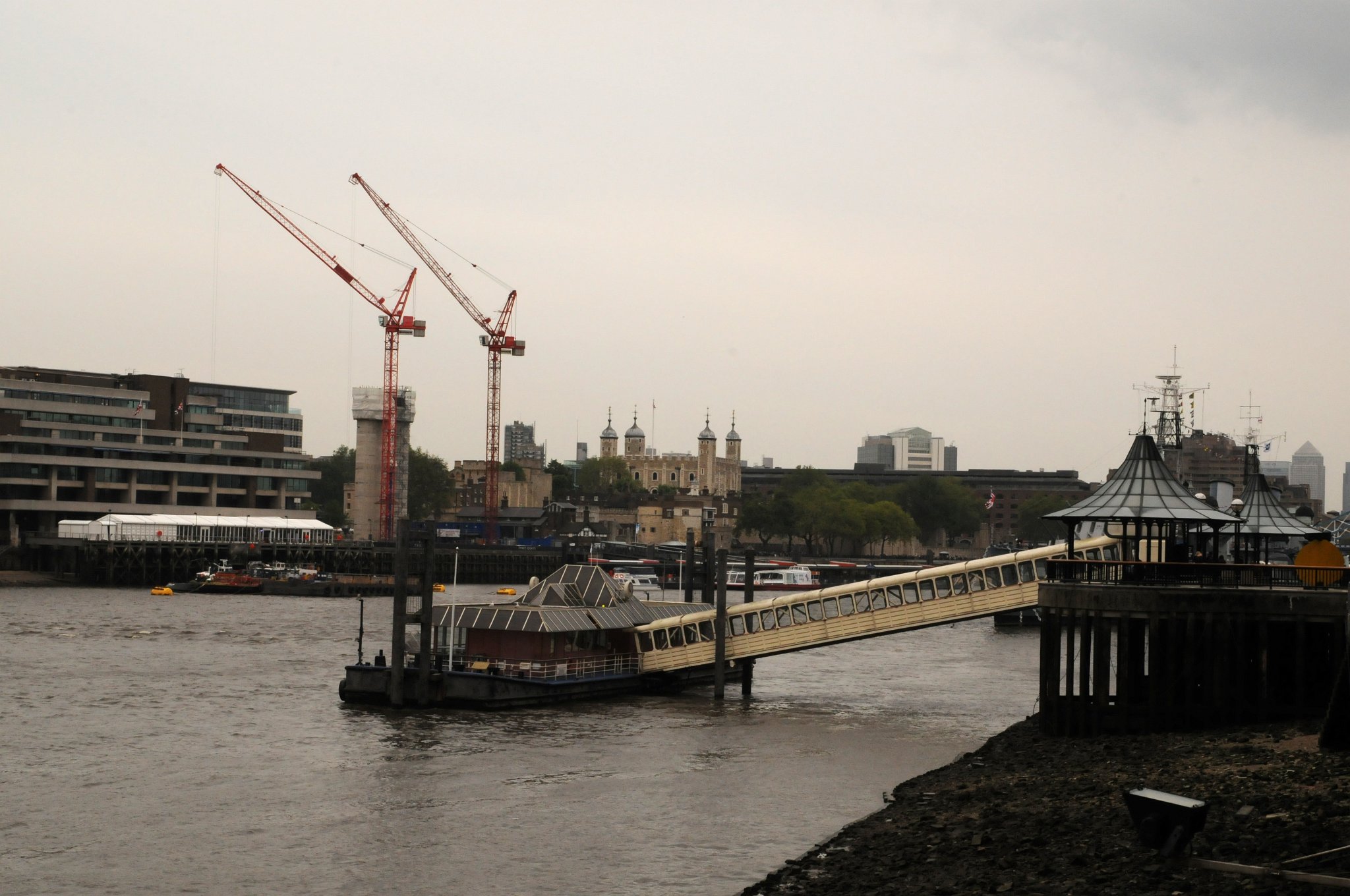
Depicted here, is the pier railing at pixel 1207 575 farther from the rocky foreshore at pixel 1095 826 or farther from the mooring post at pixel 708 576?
the mooring post at pixel 708 576

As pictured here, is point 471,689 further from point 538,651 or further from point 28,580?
point 28,580

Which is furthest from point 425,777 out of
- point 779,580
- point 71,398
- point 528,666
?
point 71,398

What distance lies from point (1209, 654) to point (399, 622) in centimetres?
2498

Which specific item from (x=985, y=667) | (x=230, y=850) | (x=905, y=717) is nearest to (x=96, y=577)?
(x=985, y=667)

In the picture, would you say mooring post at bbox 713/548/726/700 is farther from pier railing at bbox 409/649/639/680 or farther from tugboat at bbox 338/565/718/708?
pier railing at bbox 409/649/639/680

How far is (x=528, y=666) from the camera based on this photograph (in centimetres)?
5684

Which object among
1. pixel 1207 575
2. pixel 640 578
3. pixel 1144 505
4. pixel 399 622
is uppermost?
pixel 1144 505

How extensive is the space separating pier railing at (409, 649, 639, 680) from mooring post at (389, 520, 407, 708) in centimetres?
174

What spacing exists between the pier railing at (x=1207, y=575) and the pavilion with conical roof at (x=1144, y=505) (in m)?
1.37

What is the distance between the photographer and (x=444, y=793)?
129 ft

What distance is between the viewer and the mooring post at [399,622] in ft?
173

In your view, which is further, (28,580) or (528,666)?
(28,580)

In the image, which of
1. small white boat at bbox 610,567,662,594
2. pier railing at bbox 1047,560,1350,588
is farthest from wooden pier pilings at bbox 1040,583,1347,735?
small white boat at bbox 610,567,662,594

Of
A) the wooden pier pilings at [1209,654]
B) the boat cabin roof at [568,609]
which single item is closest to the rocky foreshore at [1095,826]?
the wooden pier pilings at [1209,654]
